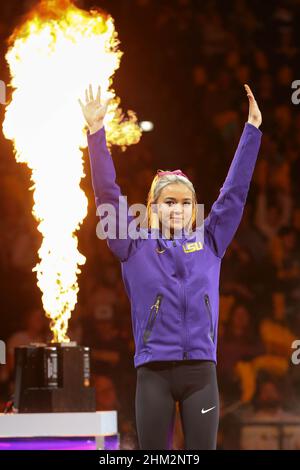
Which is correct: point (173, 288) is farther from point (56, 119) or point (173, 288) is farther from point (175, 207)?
point (56, 119)

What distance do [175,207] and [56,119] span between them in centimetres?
168

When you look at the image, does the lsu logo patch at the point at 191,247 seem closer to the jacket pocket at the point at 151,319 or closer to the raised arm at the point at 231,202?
the raised arm at the point at 231,202

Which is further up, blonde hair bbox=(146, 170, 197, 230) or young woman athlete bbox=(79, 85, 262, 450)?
blonde hair bbox=(146, 170, 197, 230)

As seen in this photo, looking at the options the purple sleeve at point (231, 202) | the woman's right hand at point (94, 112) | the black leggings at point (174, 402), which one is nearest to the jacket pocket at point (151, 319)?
the black leggings at point (174, 402)

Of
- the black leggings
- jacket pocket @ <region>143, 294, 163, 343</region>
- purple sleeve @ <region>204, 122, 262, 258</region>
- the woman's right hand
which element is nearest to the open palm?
the woman's right hand

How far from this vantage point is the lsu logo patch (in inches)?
123

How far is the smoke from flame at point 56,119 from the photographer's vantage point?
4547 millimetres

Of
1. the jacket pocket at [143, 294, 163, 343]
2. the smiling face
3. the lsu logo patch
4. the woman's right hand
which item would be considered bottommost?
the jacket pocket at [143, 294, 163, 343]

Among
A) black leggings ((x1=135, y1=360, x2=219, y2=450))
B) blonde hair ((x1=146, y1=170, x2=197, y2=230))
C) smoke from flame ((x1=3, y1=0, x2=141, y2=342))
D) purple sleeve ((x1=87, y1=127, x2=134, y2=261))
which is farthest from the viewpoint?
smoke from flame ((x1=3, y1=0, x2=141, y2=342))

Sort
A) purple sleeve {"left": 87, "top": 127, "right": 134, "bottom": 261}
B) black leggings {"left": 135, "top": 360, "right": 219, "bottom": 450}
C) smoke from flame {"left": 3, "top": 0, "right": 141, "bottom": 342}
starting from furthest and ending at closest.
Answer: smoke from flame {"left": 3, "top": 0, "right": 141, "bottom": 342} < purple sleeve {"left": 87, "top": 127, "right": 134, "bottom": 261} < black leggings {"left": 135, "top": 360, "right": 219, "bottom": 450}

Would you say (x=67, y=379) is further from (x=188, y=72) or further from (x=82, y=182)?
(x=188, y=72)

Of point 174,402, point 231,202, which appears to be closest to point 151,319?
point 174,402

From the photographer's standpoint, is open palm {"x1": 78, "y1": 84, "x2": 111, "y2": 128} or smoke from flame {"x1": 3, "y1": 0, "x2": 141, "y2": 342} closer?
open palm {"x1": 78, "y1": 84, "x2": 111, "y2": 128}

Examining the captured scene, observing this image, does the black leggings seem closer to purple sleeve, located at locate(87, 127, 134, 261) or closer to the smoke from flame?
purple sleeve, located at locate(87, 127, 134, 261)
